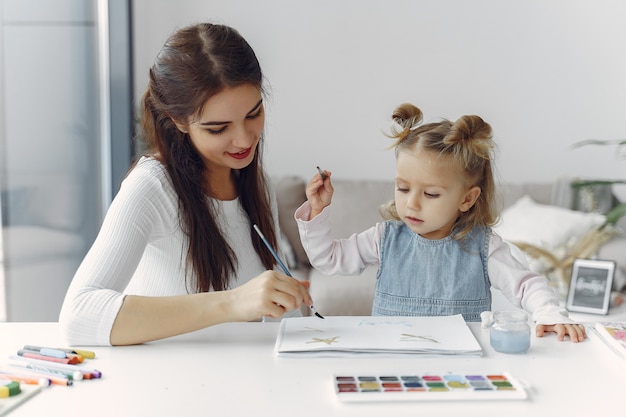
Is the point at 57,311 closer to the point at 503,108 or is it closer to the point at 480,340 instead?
the point at 480,340

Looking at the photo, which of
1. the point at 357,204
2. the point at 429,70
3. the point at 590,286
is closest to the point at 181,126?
the point at 590,286

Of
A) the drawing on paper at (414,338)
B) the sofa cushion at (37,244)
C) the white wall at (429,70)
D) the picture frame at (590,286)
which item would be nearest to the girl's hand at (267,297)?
the drawing on paper at (414,338)

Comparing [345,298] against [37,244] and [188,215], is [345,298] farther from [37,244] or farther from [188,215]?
[188,215]

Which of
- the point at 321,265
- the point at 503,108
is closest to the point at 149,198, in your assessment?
the point at 321,265

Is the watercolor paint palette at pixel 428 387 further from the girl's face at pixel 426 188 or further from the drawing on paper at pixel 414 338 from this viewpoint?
the girl's face at pixel 426 188

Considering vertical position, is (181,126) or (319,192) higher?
(181,126)

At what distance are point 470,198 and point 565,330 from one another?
1.28ft

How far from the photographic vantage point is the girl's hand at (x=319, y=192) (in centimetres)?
158

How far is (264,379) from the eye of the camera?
3.52ft

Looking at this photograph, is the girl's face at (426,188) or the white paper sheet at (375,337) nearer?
the white paper sheet at (375,337)

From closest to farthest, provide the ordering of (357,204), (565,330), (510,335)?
(510,335) < (565,330) < (357,204)

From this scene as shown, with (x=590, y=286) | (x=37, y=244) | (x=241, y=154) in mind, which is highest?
(x=241, y=154)

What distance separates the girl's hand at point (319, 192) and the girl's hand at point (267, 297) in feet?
1.26

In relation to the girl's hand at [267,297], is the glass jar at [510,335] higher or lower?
lower
